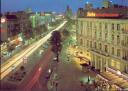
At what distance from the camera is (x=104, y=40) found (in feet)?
172

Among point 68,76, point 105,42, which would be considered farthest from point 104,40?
point 68,76

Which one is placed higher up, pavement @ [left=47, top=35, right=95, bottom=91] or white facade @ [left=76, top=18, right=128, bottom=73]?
white facade @ [left=76, top=18, right=128, bottom=73]

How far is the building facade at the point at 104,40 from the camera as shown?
45.6 m

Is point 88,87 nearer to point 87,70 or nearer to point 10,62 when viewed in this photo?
point 87,70

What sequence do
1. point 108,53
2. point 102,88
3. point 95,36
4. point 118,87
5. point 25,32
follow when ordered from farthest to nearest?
point 25,32 < point 95,36 < point 108,53 < point 102,88 < point 118,87

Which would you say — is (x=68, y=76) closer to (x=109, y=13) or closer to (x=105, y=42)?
(x=105, y=42)

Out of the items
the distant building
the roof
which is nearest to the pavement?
the roof

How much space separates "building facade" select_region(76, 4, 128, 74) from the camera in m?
45.6

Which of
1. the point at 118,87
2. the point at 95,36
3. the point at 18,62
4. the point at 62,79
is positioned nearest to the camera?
the point at 118,87

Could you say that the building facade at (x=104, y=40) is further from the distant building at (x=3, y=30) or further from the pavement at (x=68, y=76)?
the distant building at (x=3, y=30)

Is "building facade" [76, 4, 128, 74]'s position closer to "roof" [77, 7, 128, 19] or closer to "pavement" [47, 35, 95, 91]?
"roof" [77, 7, 128, 19]

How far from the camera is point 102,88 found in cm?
3781

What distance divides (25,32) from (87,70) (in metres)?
58.8

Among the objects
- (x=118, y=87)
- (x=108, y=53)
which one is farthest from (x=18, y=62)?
(x=118, y=87)
